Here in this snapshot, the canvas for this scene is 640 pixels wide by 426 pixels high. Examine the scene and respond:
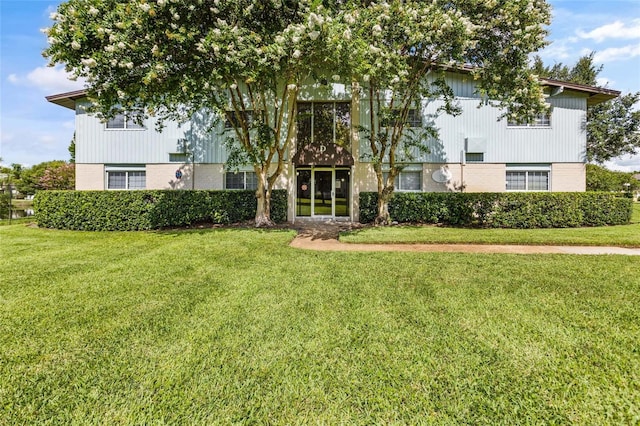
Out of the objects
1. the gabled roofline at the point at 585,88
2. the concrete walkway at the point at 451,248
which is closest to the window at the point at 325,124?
the concrete walkway at the point at 451,248

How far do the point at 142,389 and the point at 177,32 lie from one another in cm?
810

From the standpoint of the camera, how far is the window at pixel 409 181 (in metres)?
14.2

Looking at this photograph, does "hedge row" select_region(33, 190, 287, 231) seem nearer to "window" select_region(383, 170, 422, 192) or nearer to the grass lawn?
the grass lawn

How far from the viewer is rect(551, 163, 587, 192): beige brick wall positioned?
45.9 ft

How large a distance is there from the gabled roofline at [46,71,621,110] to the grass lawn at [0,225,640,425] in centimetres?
1089

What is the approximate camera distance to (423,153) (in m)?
14.0

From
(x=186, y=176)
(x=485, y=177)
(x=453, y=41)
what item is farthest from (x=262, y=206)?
(x=485, y=177)

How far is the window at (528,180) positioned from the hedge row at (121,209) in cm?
1339

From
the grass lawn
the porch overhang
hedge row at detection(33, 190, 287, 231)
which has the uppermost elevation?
the porch overhang

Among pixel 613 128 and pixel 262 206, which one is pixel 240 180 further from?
pixel 613 128

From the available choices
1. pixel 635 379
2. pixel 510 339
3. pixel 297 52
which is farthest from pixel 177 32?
pixel 635 379

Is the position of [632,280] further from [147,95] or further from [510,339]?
[147,95]

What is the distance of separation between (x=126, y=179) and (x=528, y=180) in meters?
19.5

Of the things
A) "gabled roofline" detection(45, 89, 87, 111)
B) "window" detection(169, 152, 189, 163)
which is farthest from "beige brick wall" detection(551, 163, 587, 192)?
"gabled roofline" detection(45, 89, 87, 111)
